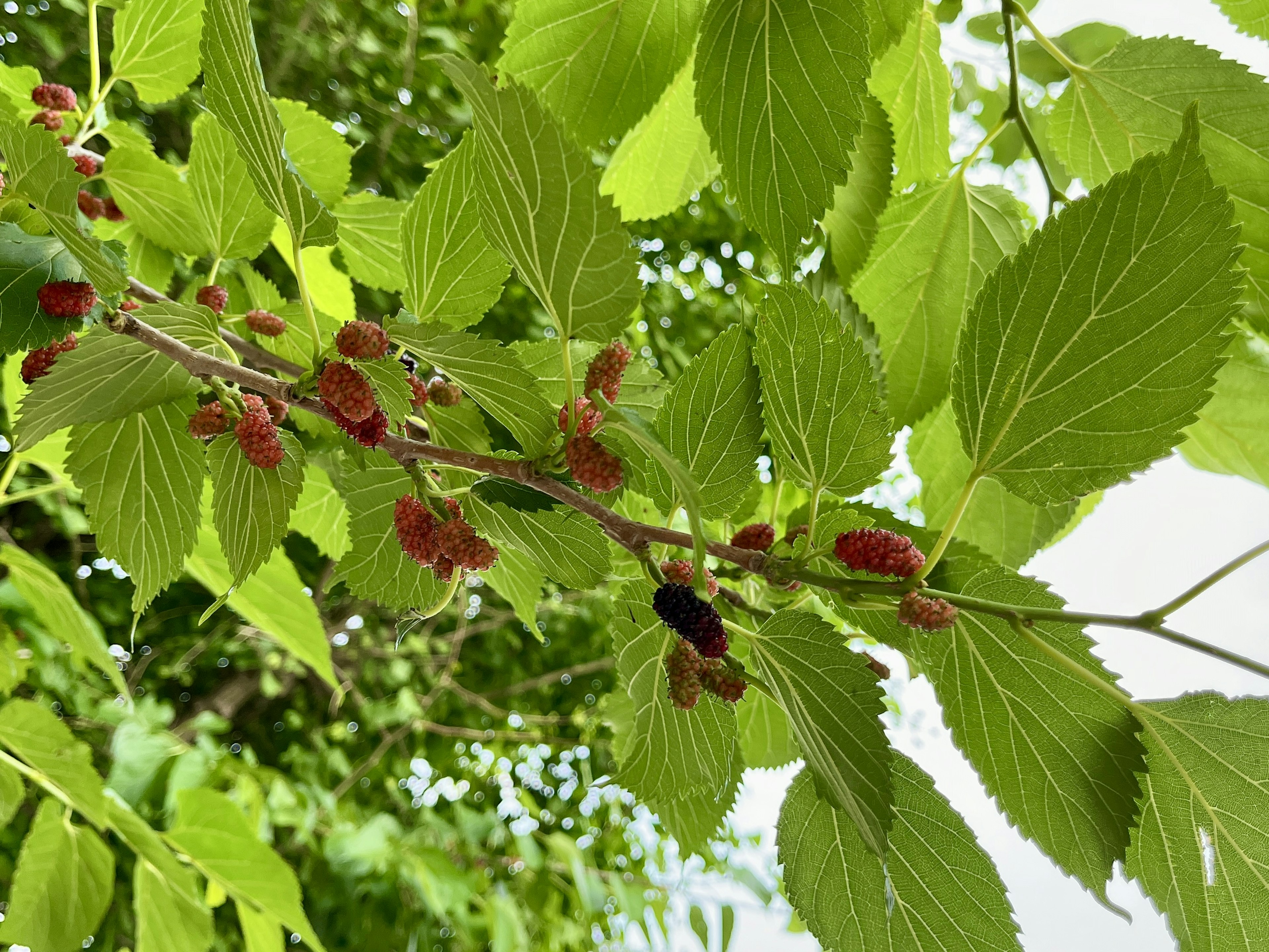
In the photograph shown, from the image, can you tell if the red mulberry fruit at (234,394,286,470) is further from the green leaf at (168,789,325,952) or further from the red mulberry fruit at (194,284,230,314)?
the green leaf at (168,789,325,952)

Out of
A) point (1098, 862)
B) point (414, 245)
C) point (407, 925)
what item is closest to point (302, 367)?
point (414, 245)

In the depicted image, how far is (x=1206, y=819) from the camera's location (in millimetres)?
228

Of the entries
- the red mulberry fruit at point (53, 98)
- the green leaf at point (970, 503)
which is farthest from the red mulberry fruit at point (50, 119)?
the green leaf at point (970, 503)

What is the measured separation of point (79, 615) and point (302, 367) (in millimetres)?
349

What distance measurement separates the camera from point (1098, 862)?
0.22 meters

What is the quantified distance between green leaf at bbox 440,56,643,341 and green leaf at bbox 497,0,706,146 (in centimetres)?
15

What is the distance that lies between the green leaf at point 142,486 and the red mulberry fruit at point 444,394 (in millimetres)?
86

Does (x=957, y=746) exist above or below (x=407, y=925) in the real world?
above

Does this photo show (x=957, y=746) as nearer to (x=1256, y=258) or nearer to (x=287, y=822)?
(x=1256, y=258)

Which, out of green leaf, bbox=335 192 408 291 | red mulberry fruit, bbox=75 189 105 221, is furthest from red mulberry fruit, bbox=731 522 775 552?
red mulberry fruit, bbox=75 189 105 221

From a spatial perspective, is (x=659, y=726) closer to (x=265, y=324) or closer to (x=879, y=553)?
(x=879, y=553)

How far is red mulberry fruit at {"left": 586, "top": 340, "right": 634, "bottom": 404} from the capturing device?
22 centimetres

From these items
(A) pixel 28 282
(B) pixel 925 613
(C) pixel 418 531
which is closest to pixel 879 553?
(B) pixel 925 613

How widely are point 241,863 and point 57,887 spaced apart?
0.10 metres
